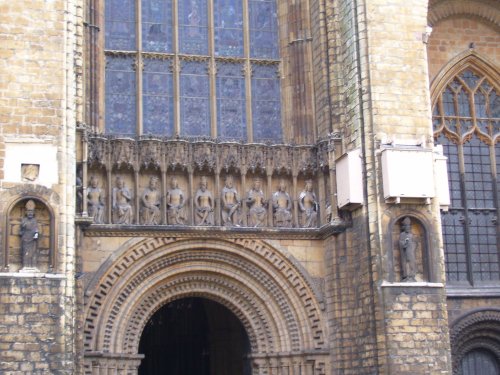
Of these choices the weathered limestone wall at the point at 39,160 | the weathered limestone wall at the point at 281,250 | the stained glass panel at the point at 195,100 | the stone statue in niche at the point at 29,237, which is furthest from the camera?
the stained glass panel at the point at 195,100

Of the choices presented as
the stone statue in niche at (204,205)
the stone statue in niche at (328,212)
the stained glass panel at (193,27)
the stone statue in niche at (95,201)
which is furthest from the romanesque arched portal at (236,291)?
the stained glass panel at (193,27)

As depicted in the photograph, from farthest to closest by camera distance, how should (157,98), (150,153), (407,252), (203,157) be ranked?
(157,98) < (203,157) < (150,153) < (407,252)

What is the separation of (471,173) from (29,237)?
37.0 ft

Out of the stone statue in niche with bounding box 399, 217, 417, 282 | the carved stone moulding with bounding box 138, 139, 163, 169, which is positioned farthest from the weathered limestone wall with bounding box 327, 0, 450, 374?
the carved stone moulding with bounding box 138, 139, 163, 169

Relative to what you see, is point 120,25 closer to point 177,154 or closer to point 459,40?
point 177,154

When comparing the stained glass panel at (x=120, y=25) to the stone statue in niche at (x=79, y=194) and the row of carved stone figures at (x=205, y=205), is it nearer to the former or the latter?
the row of carved stone figures at (x=205, y=205)

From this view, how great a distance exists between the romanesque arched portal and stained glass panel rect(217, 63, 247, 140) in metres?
2.44

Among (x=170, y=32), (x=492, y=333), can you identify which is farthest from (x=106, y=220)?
(x=492, y=333)

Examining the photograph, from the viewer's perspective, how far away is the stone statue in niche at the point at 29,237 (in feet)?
54.9

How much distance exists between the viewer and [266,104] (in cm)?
2100

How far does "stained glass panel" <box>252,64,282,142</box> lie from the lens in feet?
68.2

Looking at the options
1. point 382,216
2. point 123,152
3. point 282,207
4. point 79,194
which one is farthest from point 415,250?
point 79,194

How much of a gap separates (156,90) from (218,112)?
1.35 meters

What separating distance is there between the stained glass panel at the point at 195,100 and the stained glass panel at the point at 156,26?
0.62 metres
